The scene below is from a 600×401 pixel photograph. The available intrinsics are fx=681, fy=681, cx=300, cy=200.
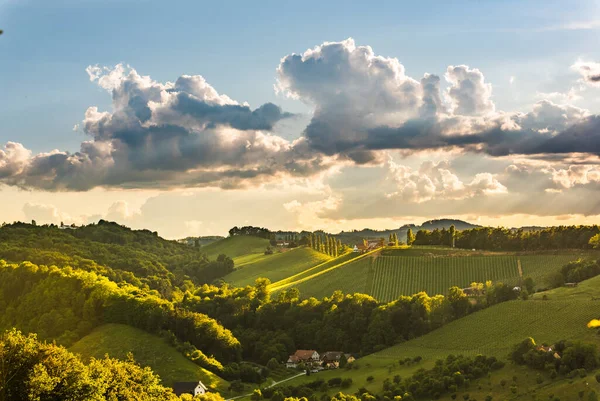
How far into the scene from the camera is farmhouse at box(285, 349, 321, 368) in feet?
407

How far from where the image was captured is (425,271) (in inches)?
6545

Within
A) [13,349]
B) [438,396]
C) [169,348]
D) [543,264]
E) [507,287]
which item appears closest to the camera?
[13,349]

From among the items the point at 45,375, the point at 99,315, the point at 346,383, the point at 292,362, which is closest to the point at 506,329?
the point at 346,383

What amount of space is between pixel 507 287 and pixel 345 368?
39.1 metres

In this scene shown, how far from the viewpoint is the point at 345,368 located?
4596 inches

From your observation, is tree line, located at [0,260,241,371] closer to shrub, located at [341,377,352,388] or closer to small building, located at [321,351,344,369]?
small building, located at [321,351,344,369]

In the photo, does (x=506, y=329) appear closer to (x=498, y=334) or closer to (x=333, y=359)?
(x=498, y=334)

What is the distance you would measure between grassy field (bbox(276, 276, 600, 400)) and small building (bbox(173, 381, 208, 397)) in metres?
19.6

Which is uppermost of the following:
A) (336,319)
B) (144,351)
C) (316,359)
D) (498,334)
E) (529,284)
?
(529,284)

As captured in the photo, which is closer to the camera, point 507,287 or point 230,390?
point 230,390

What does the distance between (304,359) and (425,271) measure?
52.2 m

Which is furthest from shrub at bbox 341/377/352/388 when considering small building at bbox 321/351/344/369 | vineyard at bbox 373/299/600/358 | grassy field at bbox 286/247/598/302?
grassy field at bbox 286/247/598/302

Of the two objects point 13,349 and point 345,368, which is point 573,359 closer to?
point 345,368

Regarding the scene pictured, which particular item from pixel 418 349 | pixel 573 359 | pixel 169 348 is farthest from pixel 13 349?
pixel 418 349
